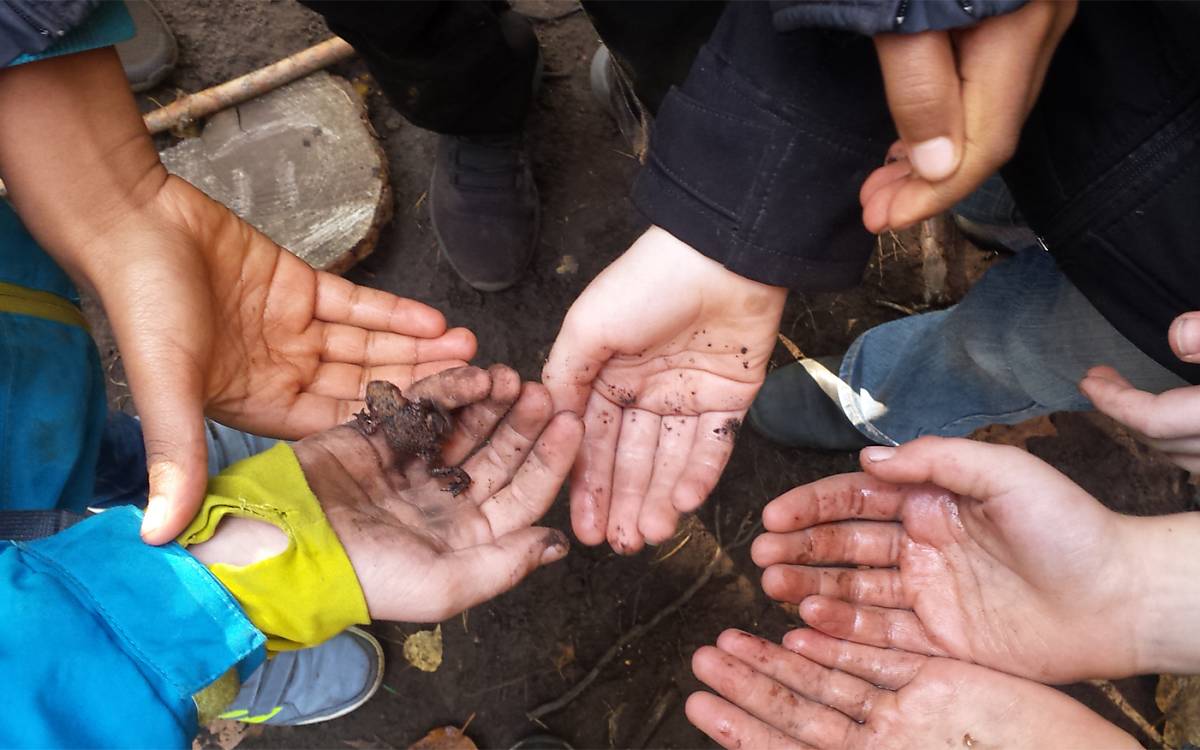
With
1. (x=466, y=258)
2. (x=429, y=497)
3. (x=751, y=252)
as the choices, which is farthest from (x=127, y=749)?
(x=466, y=258)

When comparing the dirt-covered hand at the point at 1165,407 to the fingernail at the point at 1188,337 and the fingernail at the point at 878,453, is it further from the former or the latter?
the fingernail at the point at 878,453

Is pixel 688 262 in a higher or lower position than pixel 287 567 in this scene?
higher

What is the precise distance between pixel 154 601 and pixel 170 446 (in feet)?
1.34

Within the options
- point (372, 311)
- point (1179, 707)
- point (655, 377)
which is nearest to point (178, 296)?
point (372, 311)

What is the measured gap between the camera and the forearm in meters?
2.21

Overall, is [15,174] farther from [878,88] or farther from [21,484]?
[878,88]

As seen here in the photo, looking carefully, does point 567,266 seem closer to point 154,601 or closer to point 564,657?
point 564,657

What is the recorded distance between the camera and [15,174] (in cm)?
225

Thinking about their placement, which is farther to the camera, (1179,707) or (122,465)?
(1179,707)

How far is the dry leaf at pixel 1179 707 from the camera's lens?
3.25 meters

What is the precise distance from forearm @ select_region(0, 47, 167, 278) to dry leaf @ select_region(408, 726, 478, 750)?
7.78 ft

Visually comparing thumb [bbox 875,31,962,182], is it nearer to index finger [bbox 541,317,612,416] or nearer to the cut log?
index finger [bbox 541,317,612,416]

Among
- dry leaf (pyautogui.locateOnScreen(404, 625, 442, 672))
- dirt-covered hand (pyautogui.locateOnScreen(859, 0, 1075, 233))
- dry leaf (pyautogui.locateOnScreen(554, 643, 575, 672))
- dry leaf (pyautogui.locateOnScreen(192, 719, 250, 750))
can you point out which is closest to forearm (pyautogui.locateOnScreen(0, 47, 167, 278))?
dry leaf (pyautogui.locateOnScreen(404, 625, 442, 672))

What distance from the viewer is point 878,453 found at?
87.0 inches
